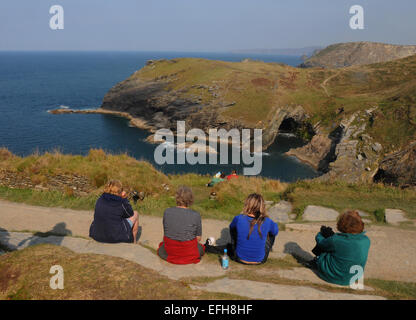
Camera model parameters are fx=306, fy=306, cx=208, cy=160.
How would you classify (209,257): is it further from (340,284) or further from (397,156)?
(397,156)

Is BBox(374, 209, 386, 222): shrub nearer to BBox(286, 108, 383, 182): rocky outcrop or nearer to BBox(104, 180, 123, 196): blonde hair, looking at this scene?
BBox(104, 180, 123, 196): blonde hair

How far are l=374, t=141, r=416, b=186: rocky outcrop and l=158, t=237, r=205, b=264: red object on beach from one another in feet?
112

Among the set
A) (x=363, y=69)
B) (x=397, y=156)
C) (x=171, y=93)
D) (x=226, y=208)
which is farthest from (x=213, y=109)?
(x=226, y=208)

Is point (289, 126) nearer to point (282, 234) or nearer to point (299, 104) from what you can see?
point (299, 104)

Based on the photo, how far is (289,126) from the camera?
8350 centimetres

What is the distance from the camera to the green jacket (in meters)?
6.21

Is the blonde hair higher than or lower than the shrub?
higher

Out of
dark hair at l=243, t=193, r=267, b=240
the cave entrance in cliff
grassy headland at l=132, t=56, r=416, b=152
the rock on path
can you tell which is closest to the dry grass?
the rock on path

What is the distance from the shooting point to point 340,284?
6.49m

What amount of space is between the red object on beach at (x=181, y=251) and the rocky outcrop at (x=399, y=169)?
112ft

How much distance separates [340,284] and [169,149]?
195ft

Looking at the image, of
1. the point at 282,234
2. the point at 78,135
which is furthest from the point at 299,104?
the point at 282,234
